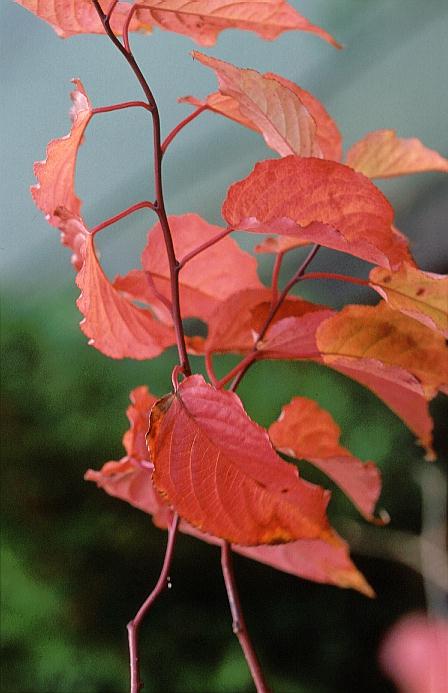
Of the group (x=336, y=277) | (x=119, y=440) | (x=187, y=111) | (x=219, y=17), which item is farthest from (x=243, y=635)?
(x=187, y=111)

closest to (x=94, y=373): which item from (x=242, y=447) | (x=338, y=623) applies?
(x=338, y=623)

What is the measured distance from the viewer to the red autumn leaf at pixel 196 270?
416mm

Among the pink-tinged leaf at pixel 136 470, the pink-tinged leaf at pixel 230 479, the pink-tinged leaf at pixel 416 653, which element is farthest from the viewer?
the pink-tinged leaf at pixel 416 653

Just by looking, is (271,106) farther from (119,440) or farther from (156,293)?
(119,440)

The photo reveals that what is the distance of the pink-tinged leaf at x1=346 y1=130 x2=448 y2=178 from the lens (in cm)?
42

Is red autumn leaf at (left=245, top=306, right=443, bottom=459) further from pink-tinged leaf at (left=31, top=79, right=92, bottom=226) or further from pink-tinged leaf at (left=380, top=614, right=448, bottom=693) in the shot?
pink-tinged leaf at (left=380, top=614, right=448, bottom=693)

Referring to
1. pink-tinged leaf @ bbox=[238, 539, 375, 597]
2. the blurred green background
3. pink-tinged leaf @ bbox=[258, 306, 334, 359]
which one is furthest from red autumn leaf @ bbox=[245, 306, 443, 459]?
the blurred green background

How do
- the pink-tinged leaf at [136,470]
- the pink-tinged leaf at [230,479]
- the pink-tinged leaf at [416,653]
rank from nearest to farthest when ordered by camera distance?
the pink-tinged leaf at [230,479] < the pink-tinged leaf at [136,470] < the pink-tinged leaf at [416,653]

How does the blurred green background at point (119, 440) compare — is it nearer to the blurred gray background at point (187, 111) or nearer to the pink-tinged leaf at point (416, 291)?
the blurred gray background at point (187, 111)

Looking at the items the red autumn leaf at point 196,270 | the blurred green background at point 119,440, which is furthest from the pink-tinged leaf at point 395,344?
the blurred green background at point 119,440

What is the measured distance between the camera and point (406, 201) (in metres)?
0.86

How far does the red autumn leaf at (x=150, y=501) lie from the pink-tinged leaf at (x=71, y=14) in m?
0.20

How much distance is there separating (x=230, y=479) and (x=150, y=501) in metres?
0.17

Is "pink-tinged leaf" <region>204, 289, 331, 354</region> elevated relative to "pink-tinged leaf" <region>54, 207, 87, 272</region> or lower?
lower
